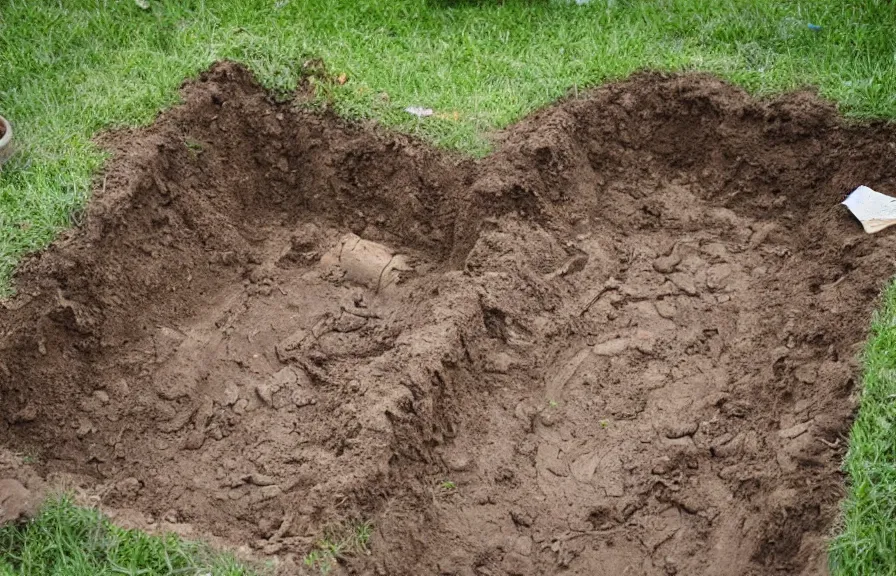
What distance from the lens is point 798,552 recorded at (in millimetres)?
3395

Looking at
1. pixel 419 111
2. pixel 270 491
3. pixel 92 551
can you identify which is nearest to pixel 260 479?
pixel 270 491

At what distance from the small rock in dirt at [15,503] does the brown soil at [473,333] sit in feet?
0.92

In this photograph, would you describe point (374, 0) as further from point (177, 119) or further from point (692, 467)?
point (692, 467)

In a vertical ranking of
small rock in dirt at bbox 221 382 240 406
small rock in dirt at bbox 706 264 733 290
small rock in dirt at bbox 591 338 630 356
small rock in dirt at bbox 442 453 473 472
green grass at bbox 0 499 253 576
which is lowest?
small rock in dirt at bbox 442 453 473 472

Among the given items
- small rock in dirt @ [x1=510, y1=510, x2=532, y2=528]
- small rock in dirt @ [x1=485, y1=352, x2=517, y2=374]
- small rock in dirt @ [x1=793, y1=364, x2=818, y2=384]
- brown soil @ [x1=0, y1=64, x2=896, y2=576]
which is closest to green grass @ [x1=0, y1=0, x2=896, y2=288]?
brown soil @ [x1=0, y1=64, x2=896, y2=576]

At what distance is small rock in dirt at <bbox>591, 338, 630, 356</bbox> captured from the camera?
4.52 m

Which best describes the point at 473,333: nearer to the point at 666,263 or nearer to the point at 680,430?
the point at 680,430

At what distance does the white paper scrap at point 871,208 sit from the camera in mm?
4488

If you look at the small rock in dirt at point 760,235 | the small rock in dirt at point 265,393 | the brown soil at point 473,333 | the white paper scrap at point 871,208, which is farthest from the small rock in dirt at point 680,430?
the small rock in dirt at point 265,393

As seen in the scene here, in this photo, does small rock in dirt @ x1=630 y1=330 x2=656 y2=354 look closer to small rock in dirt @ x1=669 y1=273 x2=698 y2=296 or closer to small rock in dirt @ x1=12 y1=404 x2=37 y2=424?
small rock in dirt @ x1=669 y1=273 x2=698 y2=296

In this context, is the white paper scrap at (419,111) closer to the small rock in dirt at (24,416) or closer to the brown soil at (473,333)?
the brown soil at (473,333)

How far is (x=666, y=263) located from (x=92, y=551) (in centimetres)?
292

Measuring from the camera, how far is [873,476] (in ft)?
11.1

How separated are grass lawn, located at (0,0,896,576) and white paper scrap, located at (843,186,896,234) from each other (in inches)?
19.3
